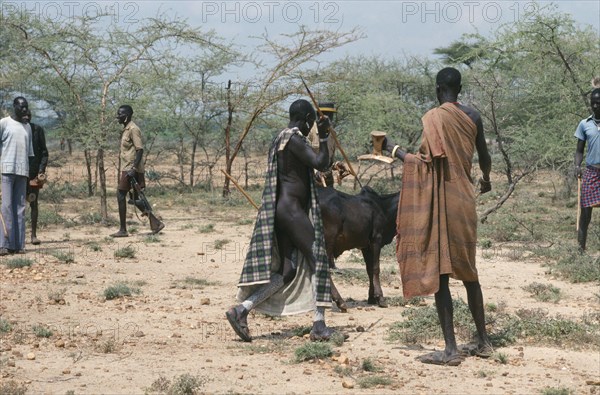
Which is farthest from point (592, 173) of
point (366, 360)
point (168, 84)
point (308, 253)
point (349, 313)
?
point (168, 84)

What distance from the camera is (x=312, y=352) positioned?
589 cm

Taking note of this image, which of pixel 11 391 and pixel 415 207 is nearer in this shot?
pixel 11 391

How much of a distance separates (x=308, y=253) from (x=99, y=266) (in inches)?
156

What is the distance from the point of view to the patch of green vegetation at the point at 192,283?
29.1ft

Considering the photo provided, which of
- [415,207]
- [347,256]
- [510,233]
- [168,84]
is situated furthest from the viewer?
[168,84]

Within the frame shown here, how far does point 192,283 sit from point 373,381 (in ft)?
13.0

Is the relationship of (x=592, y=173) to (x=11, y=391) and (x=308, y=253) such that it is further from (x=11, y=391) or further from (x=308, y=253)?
(x=11, y=391)

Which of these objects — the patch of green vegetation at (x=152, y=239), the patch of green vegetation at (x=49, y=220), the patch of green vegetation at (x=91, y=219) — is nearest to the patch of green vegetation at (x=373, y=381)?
the patch of green vegetation at (x=152, y=239)

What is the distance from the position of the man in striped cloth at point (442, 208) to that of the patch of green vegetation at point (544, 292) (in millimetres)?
2523

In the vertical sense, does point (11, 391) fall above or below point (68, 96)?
below

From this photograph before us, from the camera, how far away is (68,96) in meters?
15.3

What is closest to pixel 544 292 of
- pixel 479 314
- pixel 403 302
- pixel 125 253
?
pixel 403 302

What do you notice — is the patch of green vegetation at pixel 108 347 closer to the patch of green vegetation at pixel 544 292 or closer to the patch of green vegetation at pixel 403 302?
the patch of green vegetation at pixel 403 302

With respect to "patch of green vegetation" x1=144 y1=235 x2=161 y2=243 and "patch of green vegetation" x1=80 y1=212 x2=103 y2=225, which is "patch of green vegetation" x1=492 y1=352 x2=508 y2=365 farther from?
"patch of green vegetation" x1=80 y1=212 x2=103 y2=225
